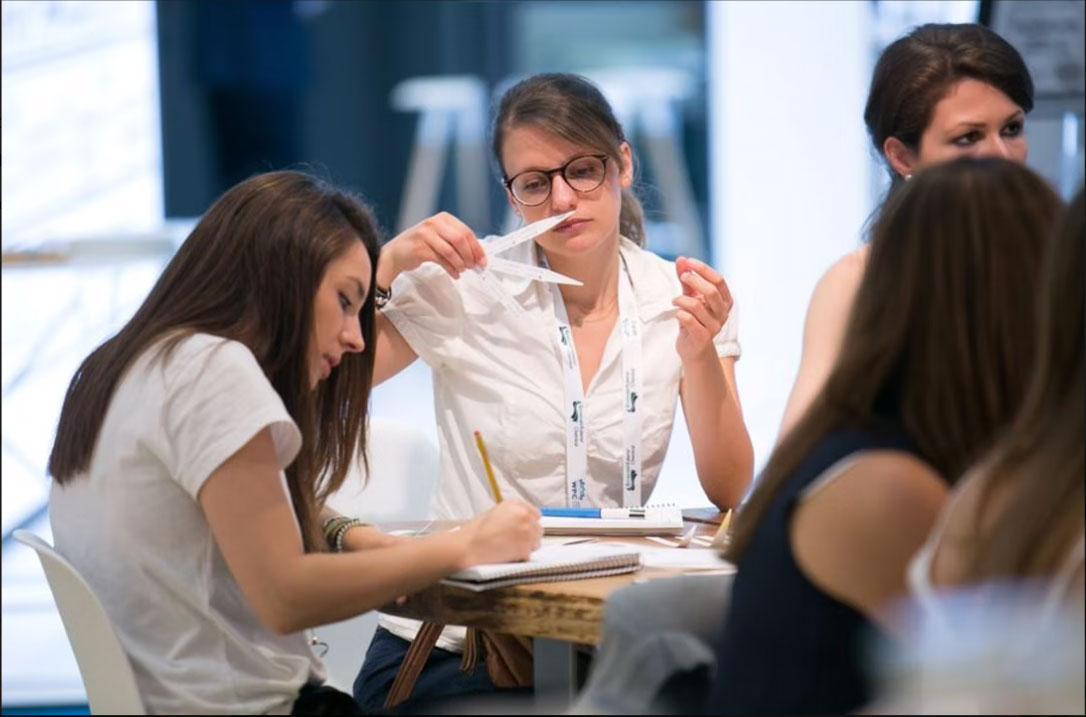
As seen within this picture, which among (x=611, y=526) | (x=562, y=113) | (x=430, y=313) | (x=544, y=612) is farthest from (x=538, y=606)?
(x=562, y=113)

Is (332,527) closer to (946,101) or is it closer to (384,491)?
(384,491)

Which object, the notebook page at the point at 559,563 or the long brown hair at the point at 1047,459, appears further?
the notebook page at the point at 559,563

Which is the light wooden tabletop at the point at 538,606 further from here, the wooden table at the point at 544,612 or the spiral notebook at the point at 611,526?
the spiral notebook at the point at 611,526

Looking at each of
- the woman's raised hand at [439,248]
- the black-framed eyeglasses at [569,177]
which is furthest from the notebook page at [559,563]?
the black-framed eyeglasses at [569,177]

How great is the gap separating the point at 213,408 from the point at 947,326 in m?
0.95

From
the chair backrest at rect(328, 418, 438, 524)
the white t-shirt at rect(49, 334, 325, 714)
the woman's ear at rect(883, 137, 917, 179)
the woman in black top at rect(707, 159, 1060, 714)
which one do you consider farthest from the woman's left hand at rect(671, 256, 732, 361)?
the woman in black top at rect(707, 159, 1060, 714)

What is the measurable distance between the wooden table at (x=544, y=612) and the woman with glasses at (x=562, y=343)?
67cm

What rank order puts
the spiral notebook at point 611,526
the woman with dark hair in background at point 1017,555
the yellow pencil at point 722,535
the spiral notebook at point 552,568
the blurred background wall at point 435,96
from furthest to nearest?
the blurred background wall at point 435,96 < the spiral notebook at point 611,526 < the yellow pencil at point 722,535 < the spiral notebook at point 552,568 < the woman with dark hair in background at point 1017,555

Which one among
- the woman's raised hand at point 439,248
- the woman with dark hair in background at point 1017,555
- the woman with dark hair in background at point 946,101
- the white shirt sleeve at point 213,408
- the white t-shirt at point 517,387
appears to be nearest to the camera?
the woman with dark hair in background at point 1017,555

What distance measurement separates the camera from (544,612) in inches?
84.1

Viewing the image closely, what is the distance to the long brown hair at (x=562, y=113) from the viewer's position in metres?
3.00

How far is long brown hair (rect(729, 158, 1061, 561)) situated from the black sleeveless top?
4 cm

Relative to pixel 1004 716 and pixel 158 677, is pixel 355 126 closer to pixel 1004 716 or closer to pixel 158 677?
pixel 158 677

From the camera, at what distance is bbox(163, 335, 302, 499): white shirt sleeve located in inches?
79.7
